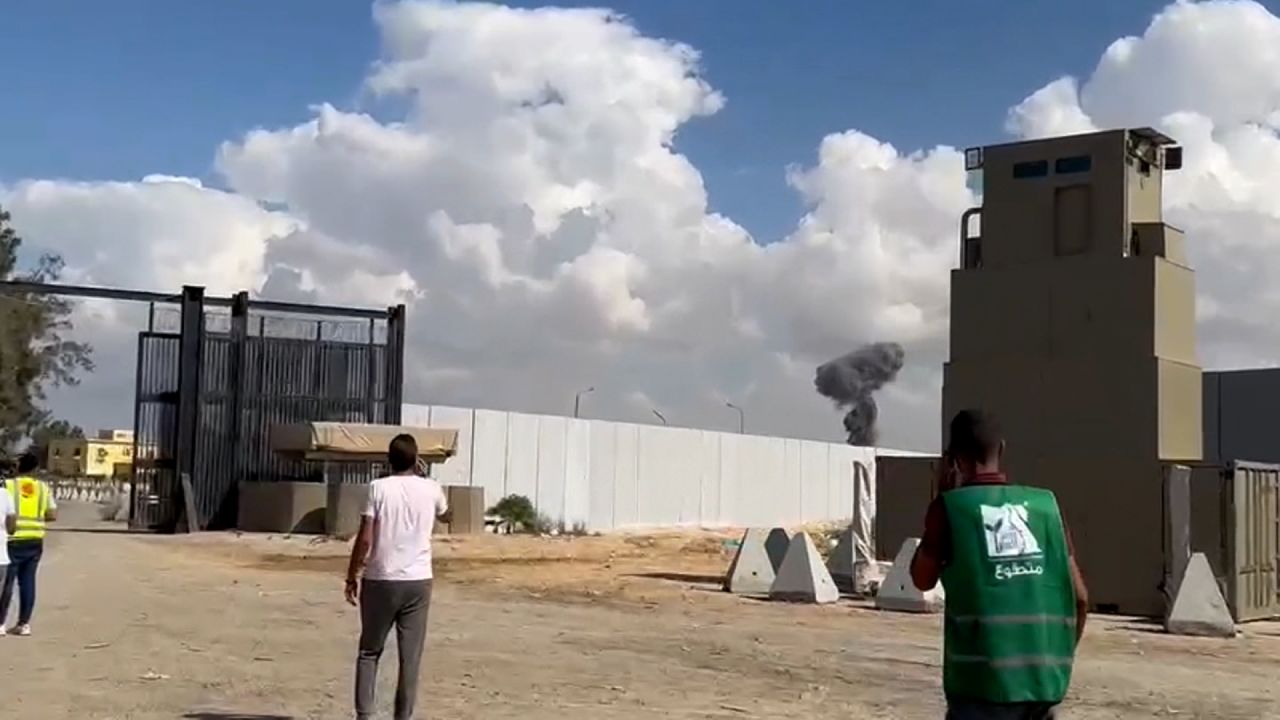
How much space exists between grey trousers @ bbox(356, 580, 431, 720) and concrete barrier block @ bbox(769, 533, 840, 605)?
12.4 meters

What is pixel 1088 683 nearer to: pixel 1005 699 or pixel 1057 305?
pixel 1005 699

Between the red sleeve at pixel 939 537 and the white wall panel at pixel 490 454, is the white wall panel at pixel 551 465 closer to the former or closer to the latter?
the white wall panel at pixel 490 454

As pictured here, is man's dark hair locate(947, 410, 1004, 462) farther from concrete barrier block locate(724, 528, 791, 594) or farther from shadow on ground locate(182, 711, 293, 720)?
concrete barrier block locate(724, 528, 791, 594)

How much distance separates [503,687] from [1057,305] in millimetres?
14127

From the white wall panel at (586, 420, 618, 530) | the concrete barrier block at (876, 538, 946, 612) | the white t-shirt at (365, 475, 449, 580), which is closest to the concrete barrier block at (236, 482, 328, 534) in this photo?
the white wall panel at (586, 420, 618, 530)

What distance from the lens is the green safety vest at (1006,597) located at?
515 cm

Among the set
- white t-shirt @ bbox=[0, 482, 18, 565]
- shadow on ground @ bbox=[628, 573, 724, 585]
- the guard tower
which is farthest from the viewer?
shadow on ground @ bbox=[628, 573, 724, 585]

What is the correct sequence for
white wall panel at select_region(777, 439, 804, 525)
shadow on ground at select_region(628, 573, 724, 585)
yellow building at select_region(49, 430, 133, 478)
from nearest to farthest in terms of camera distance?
shadow on ground at select_region(628, 573, 724, 585) < white wall panel at select_region(777, 439, 804, 525) < yellow building at select_region(49, 430, 133, 478)

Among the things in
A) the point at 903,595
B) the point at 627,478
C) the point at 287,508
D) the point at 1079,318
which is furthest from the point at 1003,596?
the point at 627,478

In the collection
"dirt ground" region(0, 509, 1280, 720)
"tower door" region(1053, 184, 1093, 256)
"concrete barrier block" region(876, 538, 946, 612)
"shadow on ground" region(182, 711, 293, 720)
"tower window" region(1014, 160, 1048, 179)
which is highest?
"tower window" region(1014, 160, 1048, 179)

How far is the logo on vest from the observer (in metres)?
5.16

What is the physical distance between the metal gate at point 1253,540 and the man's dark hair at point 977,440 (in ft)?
52.7

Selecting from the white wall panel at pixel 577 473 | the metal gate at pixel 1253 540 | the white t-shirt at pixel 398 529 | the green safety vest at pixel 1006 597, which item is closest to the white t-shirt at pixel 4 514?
the white t-shirt at pixel 398 529

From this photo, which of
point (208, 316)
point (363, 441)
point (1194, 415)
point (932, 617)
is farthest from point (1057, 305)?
point (208, 316)
